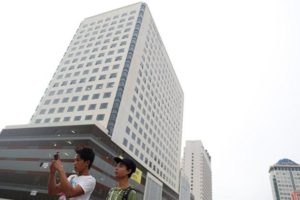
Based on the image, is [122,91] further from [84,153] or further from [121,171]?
[84,153]

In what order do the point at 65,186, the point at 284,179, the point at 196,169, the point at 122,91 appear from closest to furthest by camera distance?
the point at 65,186, the point at 122,91, the point at 196,169, the point at 284,179

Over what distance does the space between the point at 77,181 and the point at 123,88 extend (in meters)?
40.2

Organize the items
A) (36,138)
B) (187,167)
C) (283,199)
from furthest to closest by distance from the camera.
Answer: (283,199), (187,167), (36,138)

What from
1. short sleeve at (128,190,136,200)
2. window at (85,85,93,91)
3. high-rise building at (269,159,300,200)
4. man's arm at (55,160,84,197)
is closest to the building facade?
window at (85,85,93,91)

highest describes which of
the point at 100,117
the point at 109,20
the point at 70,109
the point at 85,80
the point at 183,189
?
the point at 109,20

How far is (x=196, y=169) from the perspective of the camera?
148500 millimetres

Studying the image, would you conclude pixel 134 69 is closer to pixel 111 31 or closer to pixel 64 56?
pixel 111 31

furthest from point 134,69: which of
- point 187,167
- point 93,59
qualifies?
point 187,167

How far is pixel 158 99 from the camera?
60.4 meters

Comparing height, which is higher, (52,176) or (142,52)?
(142,52)

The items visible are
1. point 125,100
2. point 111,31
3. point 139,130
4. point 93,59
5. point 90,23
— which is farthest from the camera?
point 90,23

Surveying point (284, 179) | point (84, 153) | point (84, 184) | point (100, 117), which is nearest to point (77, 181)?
point (84, 184)

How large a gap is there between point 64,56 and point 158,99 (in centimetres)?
2447

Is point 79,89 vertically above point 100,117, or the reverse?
point 79,89
